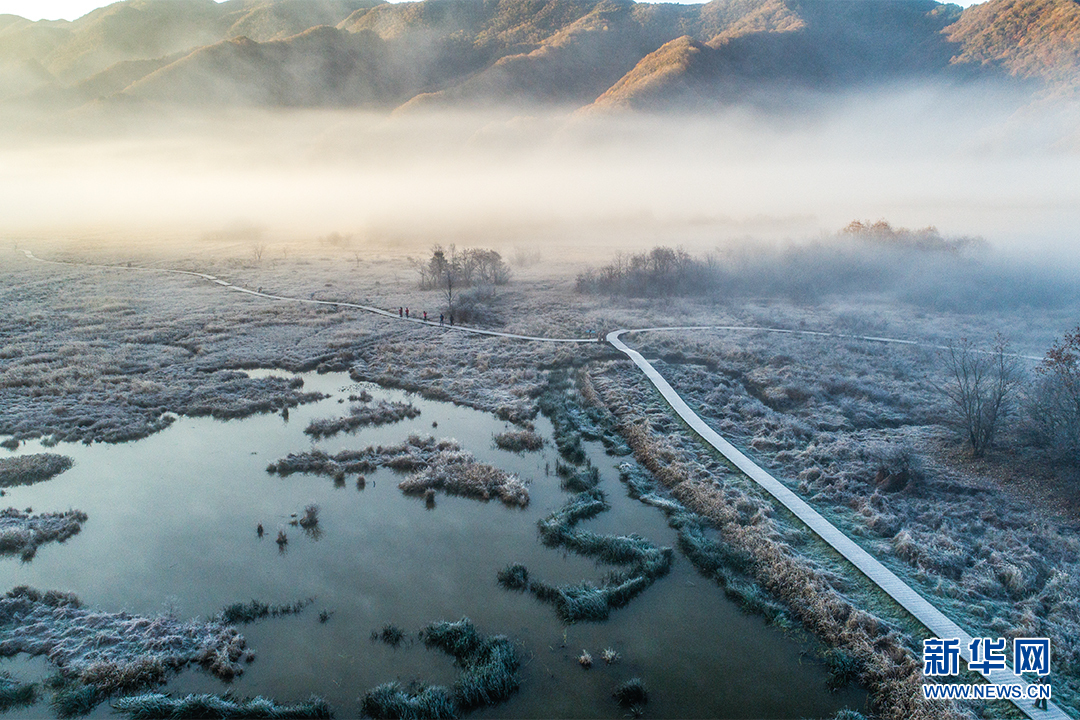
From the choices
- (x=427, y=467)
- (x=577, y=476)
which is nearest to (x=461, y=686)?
(x=577, y=476)

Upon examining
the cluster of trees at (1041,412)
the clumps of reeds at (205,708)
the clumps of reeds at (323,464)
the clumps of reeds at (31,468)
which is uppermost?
the cluster of trees at (1041,412)

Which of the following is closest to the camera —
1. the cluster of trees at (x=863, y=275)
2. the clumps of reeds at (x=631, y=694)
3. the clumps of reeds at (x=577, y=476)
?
the clumps of reeds at (x=631, y=694)

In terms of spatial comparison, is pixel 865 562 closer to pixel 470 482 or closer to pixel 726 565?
pixel 726 565

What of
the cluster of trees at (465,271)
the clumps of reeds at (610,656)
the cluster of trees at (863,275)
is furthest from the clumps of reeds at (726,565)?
the cluster of trees at (465,271)

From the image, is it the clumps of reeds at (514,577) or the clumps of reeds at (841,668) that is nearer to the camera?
the clumps of reeds at (841,668)

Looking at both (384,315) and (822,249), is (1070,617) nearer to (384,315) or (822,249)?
(384,315)

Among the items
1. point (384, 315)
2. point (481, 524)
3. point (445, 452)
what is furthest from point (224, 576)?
point (384, 315)

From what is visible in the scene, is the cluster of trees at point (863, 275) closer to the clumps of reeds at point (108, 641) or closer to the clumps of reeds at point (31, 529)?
the clumps of reeds at point (31, 529)

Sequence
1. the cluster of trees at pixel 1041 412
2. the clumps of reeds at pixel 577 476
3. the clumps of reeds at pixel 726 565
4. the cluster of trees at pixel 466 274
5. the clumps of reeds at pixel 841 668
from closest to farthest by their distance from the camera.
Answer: the clumps of reeds at pixel 841 668 → the clumps of reeds at pixel 726 565 → the cluster of trees at pixel 1041 412 → the clumps of reeds at pixel 577 476 → the cluster of trees at pixel 466 274
